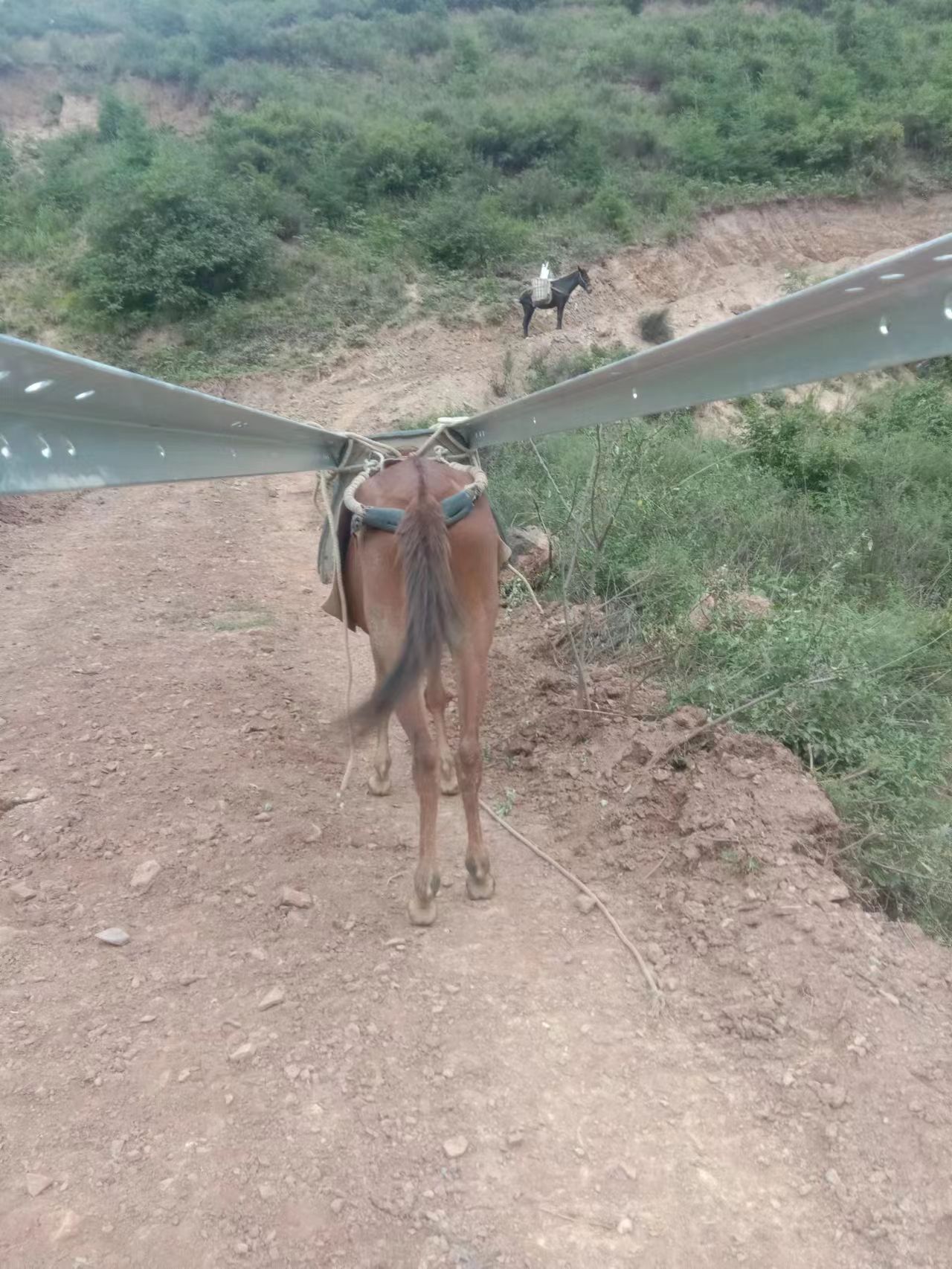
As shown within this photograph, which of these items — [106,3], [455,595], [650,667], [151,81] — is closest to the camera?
[455,595]

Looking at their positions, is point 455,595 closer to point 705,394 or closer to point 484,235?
point 705,394

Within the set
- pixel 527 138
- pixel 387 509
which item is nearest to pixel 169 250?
pixel 527 138

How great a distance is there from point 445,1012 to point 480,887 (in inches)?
26.0

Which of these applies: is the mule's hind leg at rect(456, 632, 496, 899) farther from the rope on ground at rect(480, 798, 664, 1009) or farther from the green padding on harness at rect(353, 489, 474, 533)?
the green padding on harness at rect(353, 489, 474, 533)

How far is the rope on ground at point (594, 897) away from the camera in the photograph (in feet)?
9.12

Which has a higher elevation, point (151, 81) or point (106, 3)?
point (106, 3)

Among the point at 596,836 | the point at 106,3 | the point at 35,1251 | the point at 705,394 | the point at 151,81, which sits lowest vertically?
the point at 596,836

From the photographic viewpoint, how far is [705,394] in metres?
2.01

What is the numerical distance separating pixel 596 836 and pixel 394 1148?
1.67 m

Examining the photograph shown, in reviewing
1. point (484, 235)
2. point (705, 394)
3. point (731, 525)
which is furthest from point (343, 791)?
point (484, 235)

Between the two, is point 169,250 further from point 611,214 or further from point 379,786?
point 379,786

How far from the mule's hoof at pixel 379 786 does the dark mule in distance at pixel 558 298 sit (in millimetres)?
12507

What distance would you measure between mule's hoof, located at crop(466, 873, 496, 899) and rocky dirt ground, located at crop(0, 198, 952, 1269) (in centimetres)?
6

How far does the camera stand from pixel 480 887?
3293 millimetres
